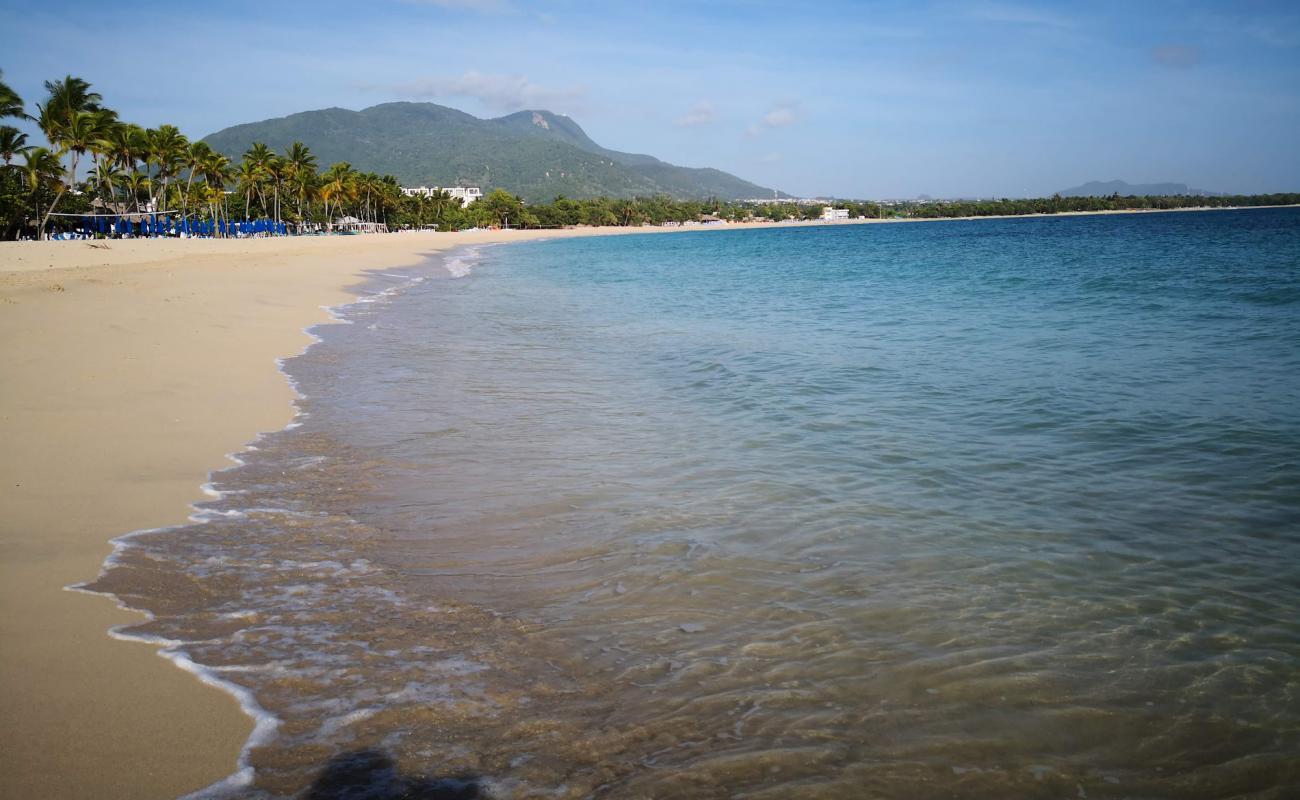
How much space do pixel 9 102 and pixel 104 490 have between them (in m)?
58.8

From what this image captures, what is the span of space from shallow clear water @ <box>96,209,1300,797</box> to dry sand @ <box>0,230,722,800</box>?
26 cm

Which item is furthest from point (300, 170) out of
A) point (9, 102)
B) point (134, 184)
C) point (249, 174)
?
point (9, 102)

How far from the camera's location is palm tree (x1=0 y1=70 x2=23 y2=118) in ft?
155

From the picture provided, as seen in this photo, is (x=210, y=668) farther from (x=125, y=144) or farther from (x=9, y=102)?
(x=125, y=144)

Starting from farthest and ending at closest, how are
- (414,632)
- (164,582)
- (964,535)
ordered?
(964,535) → (164,582) → (414,632)

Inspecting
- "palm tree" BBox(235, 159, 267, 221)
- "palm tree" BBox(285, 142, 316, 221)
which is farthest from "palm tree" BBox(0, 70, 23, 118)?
"palm tree" BBox(285, 142, 316, 221)

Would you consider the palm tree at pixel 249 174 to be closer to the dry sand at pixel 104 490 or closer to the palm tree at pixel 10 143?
the palm tree at pixel 10 143

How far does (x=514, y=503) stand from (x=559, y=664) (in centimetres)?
233

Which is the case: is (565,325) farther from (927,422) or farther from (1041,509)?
(1041,509)

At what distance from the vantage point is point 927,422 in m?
8.38

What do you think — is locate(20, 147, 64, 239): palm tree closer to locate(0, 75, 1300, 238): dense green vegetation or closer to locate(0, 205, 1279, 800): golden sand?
locate(0, 75, 1300, 238): dense green vegetation

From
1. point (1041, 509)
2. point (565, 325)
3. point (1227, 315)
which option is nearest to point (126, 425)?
point (1041, 509)

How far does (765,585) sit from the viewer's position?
177 inches

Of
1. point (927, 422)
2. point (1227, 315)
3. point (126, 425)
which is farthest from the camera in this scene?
point (1227, 315)
